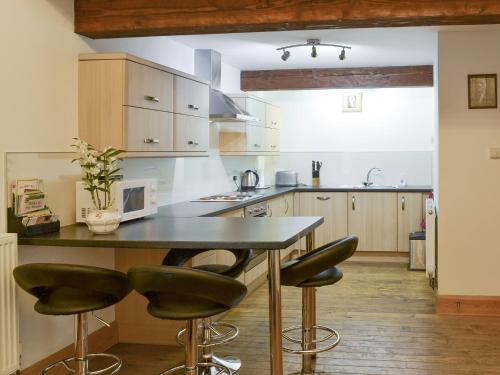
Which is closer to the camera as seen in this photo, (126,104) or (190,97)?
(126,104)

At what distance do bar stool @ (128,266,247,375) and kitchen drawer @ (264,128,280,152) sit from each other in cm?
460

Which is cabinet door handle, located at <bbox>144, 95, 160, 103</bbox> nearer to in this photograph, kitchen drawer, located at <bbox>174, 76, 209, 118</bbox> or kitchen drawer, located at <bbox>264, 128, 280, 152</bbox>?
kitchen drawer, located at <bbox>174, 76, 209, 118</bbox>

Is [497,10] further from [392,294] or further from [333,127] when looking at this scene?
[333,127]

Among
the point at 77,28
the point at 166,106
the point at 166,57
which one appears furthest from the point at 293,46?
the point at 77,28

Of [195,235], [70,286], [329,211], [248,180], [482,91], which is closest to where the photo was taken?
[70,286]

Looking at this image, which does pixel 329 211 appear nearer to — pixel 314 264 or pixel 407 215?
pixel 407 215

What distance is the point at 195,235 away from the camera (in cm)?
304

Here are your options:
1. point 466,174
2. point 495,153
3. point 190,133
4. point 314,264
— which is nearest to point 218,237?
point 314,264

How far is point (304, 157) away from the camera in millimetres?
8164

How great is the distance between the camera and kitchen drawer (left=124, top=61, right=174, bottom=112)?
3.74 m

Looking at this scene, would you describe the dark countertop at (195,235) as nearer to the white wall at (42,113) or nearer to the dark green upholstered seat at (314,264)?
the dark green upholstered seat at (314,264)

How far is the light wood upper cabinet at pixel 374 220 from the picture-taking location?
720 centimetres

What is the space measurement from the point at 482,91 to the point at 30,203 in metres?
3.44

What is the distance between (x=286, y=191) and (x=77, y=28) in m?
3.72
